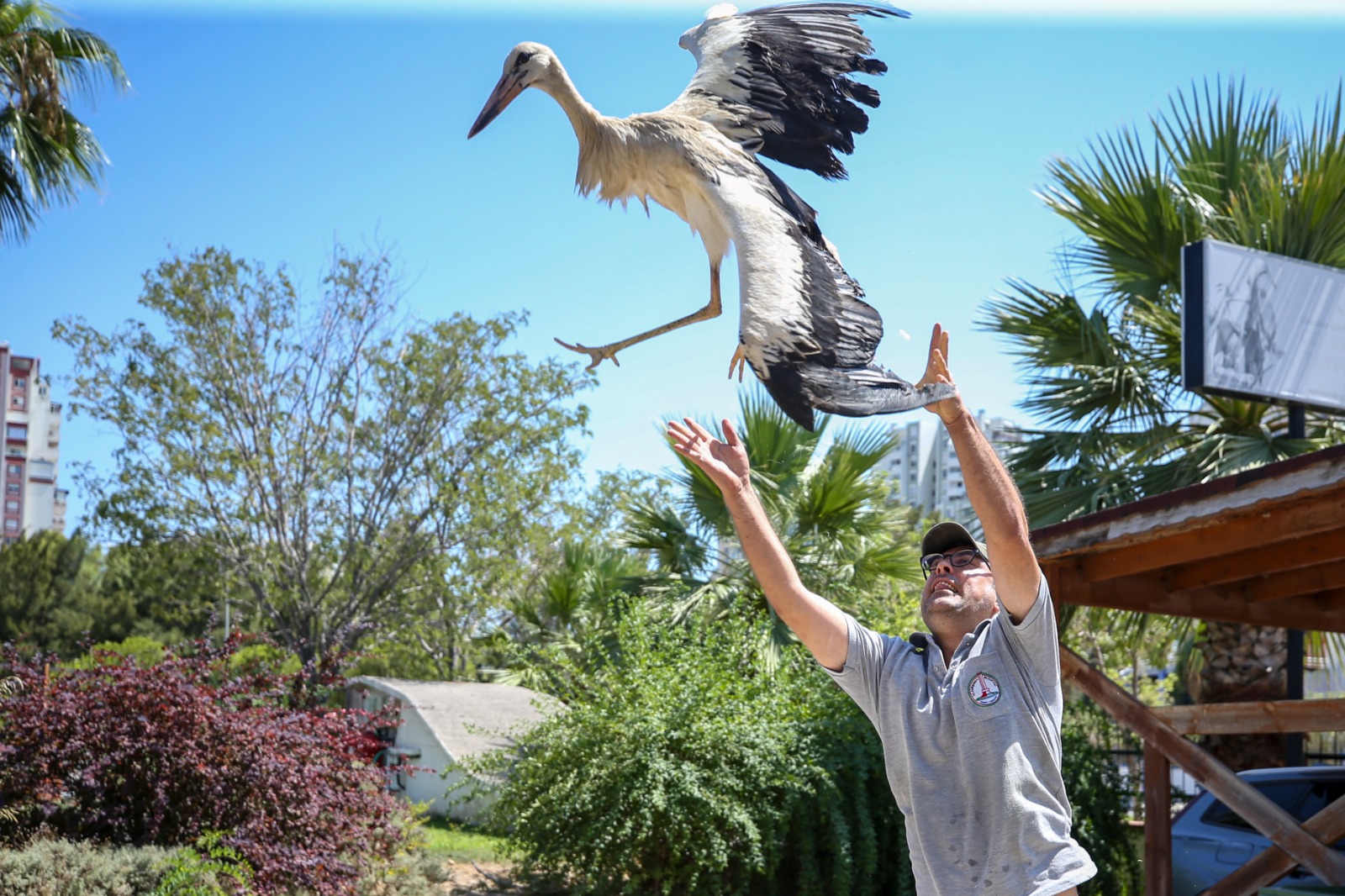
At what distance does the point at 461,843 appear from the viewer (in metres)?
11.5

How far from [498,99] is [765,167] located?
0.47 m

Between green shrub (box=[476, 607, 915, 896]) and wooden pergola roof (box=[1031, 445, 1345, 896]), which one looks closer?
wooden pergola roof (box=[1031, 445, 1345, 896])

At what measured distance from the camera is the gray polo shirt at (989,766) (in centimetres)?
219

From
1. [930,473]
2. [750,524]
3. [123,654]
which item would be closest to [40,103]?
[123,654]

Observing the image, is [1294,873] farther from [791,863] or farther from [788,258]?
[788,258]

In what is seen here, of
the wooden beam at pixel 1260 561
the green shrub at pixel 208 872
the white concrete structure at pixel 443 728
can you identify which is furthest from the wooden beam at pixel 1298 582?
the white concrete structure at pixel 443 728

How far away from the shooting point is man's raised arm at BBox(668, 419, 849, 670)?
2.32m

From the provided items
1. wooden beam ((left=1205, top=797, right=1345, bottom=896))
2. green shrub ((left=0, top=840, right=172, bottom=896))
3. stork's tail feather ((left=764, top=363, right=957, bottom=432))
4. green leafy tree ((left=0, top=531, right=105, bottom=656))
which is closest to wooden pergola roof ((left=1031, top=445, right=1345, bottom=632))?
wooden beam ((left=1205, top=797, right=1345, bottom=896))

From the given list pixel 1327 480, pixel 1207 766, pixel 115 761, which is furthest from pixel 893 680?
pixel 115 761

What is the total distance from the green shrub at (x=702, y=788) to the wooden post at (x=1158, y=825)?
2.55 meters

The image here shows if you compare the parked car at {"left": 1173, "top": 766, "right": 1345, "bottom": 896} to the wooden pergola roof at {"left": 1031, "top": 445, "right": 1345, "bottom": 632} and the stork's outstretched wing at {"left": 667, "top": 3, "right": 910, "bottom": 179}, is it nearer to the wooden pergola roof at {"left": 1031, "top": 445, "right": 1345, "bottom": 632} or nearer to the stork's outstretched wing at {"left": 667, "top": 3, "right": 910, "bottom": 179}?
the wooden pergola roof at {"left": 1031, "top": 445, "right": 1345, "bottom": 632}

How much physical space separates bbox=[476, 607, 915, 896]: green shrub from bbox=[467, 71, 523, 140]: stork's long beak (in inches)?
252

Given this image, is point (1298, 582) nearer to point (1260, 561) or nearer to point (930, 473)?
point (1260, 561)

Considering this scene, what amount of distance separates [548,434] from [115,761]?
947 centimetres
